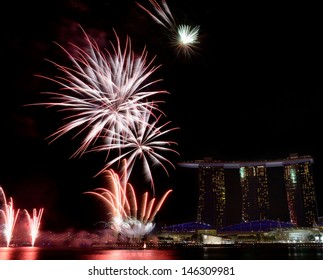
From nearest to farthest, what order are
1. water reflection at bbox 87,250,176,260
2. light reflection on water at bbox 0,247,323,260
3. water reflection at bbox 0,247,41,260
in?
water reflection at bbox 87,250,176,260 < light reflection on water at bbox 0,247,323,260 < water reflection at bbox 0,247,41,260

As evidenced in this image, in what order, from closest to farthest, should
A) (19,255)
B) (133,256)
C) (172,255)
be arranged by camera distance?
(133,256) → (172,255) → (19,255)

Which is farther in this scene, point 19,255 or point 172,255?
point 19,255

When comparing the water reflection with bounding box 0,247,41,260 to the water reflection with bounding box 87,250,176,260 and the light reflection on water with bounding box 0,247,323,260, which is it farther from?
the water reflection with bounding box 87,250,176,260

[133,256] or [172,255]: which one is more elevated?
[133,256]

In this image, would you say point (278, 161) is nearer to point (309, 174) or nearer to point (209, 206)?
point (309, 174)

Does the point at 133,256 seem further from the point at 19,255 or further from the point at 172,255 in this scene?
the point at 19,255

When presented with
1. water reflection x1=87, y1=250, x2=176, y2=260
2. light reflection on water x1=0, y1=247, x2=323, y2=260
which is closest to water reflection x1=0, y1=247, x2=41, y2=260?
light reflection on water x1=0, y1=247, x2=323, y2=260

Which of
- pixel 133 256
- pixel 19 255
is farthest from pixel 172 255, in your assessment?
pixel 19 255

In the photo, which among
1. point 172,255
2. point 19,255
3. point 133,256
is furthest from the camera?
point 19,255

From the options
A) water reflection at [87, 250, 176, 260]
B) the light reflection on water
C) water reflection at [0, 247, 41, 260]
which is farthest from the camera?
water reflection at [0, 247, 41, 260]

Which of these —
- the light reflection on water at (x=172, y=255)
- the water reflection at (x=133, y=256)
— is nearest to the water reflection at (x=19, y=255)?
the light reflection on water at (x=172, y=255)
